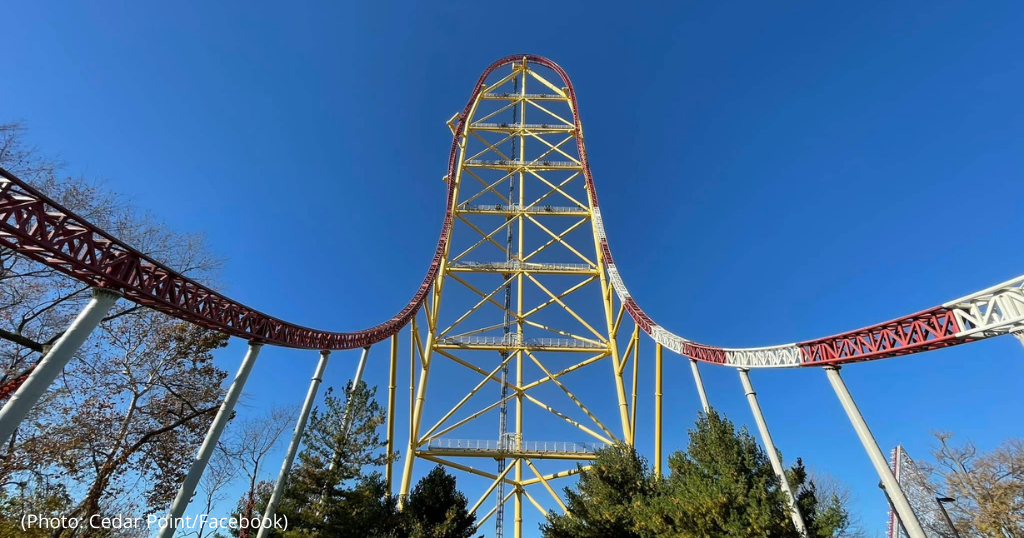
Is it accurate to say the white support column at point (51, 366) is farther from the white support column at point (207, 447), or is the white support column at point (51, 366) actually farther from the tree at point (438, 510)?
the tree at point (438, 510)

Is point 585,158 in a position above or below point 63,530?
above

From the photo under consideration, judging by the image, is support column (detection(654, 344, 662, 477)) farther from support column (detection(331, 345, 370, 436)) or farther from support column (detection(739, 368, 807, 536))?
support column (detection(331, 345, 370, 436))

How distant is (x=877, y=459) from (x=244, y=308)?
35.6ft

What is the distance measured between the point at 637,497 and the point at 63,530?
1315 centimetres

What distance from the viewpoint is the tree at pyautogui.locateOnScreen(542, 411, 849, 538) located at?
8305 millimetres

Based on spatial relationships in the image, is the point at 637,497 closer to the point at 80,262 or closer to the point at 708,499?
the point at 708,499

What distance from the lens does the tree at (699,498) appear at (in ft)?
27.2

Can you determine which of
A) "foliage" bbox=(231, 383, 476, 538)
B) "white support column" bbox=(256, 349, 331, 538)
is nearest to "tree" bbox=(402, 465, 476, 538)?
"foliage" bbox=(231, 383, 476, 538)

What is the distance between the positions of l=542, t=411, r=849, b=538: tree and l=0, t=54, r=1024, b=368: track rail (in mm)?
2019

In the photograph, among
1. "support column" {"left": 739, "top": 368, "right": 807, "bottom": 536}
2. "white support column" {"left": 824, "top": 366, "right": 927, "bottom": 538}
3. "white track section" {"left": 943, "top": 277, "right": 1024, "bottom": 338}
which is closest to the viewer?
"white track section" {"left": 943, "top": 277, "right": 1024, "bottom": 338}

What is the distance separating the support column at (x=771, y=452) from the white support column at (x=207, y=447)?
9688 millimetres

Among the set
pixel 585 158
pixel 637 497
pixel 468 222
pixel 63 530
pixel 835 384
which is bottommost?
pixel 63 530

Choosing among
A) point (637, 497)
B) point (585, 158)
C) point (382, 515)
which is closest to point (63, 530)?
point (382, 515)

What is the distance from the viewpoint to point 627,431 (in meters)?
13.3
